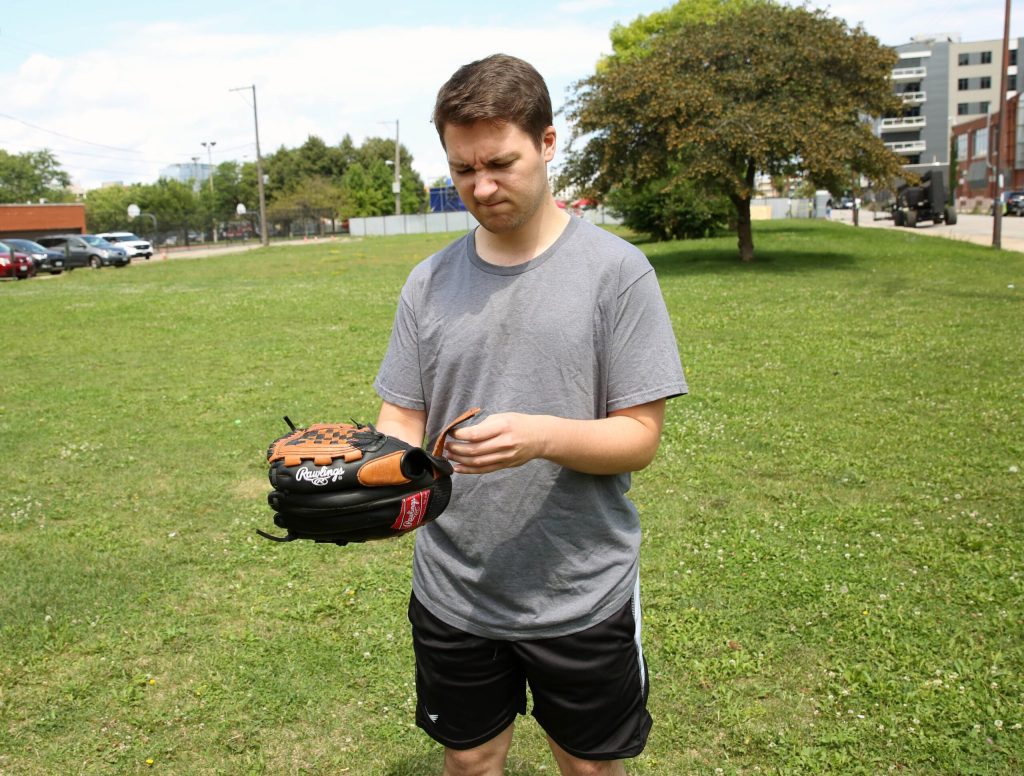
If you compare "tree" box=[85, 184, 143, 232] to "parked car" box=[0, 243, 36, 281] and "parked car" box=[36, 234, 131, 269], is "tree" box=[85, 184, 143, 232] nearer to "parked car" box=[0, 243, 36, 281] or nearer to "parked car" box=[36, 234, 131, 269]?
"parked car" box=[36, 234, 131, 269]

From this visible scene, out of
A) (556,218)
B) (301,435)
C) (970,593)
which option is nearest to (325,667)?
(301,435)

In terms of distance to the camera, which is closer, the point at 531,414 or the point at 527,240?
the point at 531,414

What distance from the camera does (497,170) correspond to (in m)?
2.00

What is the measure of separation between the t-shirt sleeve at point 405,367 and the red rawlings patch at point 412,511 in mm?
301

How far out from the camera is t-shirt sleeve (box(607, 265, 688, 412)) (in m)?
2.06

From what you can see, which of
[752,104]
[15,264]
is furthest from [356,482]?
[15,264]

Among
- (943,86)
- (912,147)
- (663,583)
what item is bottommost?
(663,583)

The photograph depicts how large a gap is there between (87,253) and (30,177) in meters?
75.0

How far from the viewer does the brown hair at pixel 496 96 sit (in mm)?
1946

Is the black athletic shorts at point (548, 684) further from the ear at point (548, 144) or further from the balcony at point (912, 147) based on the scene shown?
the balcony at point (912, 147)

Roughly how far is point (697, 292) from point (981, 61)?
4030 inches

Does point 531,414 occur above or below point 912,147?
below

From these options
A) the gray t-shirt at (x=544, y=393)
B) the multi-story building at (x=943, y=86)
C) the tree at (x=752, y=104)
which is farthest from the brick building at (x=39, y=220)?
the multi-story building at (x=943, y=86)

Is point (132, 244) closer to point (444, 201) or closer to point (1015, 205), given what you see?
point (444, 201)
